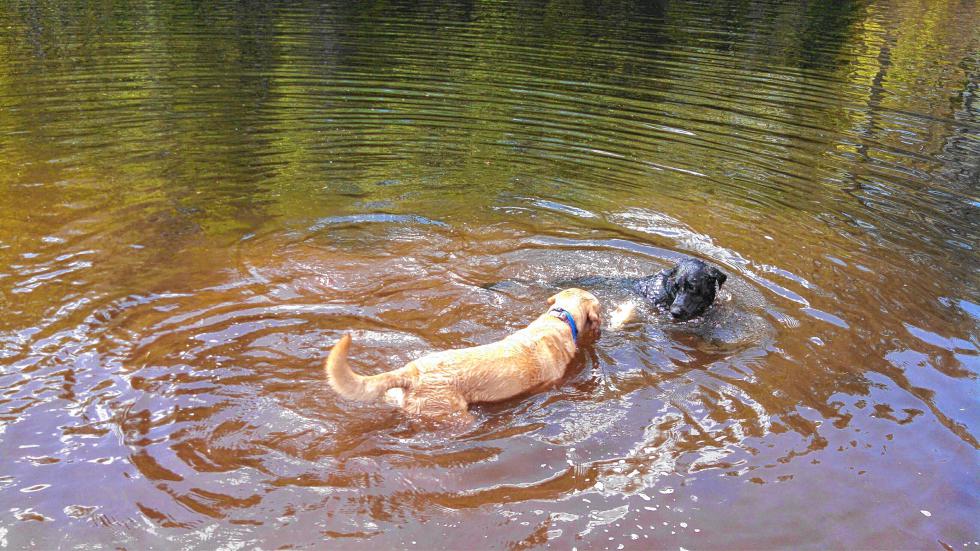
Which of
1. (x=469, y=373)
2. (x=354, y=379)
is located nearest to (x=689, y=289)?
(x=469, y=373)

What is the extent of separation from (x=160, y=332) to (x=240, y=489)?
202 centimetres

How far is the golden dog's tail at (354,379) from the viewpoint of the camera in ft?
14.1

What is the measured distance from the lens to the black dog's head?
21.3ft

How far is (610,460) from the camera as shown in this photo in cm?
467

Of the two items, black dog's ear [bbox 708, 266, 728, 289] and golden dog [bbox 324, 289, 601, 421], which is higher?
black dog's ear [bbox 708, 266, 728, 289]

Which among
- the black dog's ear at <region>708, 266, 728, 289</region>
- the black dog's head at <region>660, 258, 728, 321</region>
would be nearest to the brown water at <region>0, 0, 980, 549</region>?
the black dog's head at <region>660, 258, 728, 321</region>

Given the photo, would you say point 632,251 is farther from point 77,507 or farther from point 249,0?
point 249,0

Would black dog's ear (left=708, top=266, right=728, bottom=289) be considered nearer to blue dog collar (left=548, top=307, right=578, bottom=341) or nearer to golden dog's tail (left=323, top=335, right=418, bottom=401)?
blue dog collar (left=548, top=307, right=578, bottom=341)

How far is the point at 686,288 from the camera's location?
6543 millimetres

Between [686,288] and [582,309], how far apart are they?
1.15 meters

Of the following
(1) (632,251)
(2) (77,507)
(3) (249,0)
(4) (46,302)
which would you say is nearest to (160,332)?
(4) (46,302)

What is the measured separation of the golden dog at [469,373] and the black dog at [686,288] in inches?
47.7

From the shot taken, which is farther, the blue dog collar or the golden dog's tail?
the blue dog collar

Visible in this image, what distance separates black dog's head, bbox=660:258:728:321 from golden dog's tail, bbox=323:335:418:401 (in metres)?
2.79
